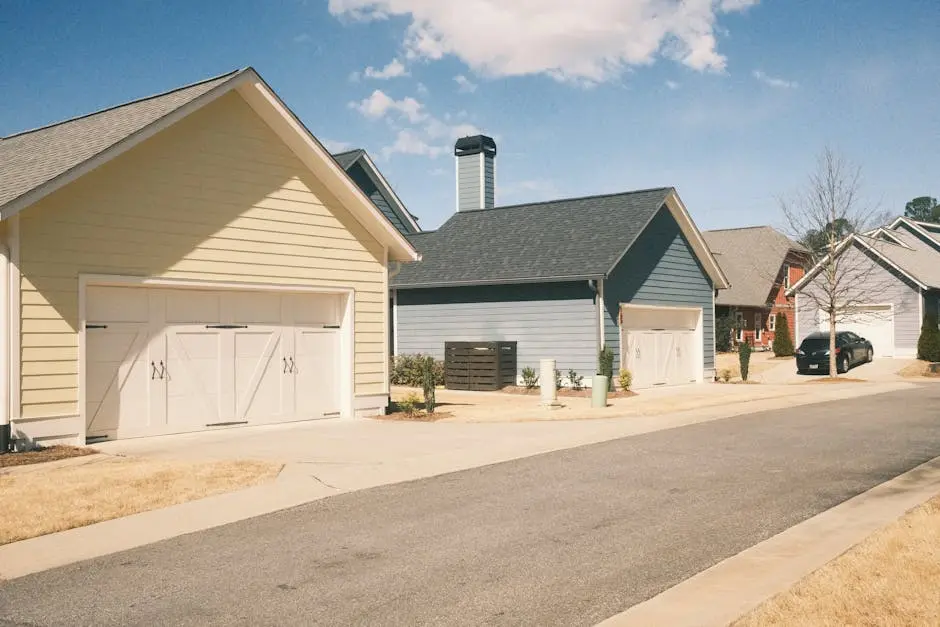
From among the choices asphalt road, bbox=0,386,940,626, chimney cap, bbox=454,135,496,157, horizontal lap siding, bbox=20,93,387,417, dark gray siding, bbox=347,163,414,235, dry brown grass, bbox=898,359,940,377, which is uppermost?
chimney cap, bbox=454,135,496,157

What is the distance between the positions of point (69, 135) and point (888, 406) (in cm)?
1773

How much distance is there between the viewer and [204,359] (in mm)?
15484

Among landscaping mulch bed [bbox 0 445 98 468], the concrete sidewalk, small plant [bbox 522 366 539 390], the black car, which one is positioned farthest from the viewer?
the black car

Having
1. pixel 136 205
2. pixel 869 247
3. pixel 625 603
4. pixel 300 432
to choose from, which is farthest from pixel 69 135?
pixel 869 247

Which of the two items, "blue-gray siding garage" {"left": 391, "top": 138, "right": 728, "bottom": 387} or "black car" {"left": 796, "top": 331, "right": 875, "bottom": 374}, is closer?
"blue-gray siding garage" {"left": 391, "top": 138, "right": 728, "bottom": 387}

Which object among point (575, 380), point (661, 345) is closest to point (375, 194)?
point (661, 345)

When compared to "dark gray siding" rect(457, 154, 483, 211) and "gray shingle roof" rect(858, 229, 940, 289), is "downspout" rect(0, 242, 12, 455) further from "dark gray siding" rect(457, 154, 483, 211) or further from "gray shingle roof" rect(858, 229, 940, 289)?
"gray shingle roof" rect(858, 229, 940, 289)

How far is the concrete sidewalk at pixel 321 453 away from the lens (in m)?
7.88

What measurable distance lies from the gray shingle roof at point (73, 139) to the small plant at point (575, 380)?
43.1 feet

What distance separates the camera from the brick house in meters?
48.1

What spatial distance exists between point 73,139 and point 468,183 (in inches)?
828

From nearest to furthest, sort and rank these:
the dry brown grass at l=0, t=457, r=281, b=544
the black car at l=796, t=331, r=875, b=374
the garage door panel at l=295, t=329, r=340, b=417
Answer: the dry brown grass at l=0, t=457, r=281, b=544 < the garage door panel at l=295, t=329, r=340, b=417 < the black car at l=796, t=331, r=875, b=374

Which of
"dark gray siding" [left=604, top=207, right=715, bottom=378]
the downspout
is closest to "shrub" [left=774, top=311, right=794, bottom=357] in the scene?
"dark gray siding" [left=604, top=207, right=715, bottom=378]

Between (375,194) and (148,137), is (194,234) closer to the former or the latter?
(148,137)
